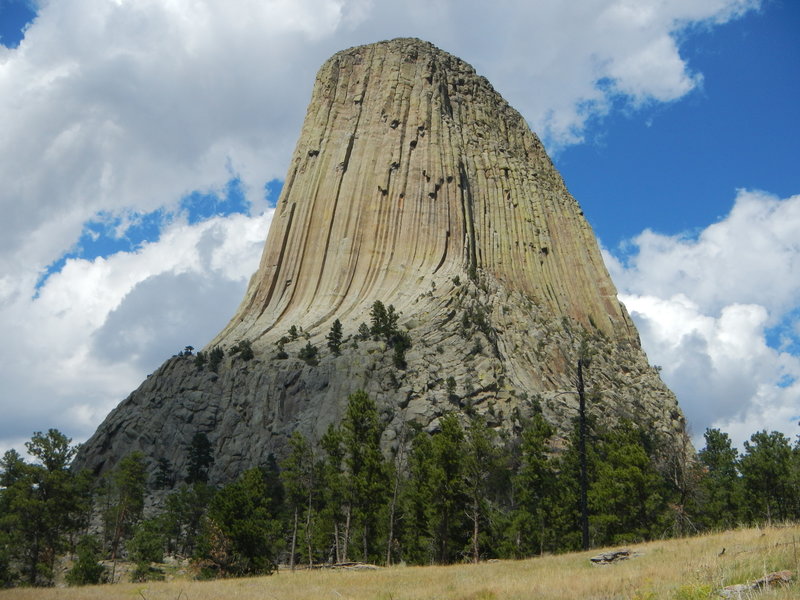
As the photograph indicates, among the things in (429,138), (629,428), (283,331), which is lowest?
(629,428)

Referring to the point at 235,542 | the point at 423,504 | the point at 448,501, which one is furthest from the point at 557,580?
the point at 423,504

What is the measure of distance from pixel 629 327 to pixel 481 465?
2805 inches

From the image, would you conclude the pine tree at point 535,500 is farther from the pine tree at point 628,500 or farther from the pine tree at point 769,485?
the pine tree at point 769,485

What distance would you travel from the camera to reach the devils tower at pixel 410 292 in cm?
7181

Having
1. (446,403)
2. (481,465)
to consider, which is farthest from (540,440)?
(446,403)

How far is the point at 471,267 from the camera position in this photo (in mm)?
89812

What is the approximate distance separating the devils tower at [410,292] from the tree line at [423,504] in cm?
2051

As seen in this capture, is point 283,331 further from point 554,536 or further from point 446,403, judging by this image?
point 554,536

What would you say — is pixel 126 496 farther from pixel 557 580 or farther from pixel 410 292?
pixel 410 292

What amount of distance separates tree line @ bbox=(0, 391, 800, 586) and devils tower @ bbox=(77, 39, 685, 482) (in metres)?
20.5

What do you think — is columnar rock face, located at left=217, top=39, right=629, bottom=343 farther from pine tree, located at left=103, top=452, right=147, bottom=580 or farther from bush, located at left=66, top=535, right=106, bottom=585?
bush, located at left=66, top=535, right=106, bottom=585

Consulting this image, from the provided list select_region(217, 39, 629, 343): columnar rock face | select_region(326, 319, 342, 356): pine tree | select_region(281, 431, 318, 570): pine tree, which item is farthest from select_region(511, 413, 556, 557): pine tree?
select_region(217, 39, 629, 343): columnar rock face

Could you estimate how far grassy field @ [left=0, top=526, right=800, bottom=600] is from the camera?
1534 centimetres

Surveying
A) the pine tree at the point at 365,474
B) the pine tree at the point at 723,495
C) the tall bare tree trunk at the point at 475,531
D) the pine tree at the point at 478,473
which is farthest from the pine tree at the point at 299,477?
the pine tree at the point at 723,495
